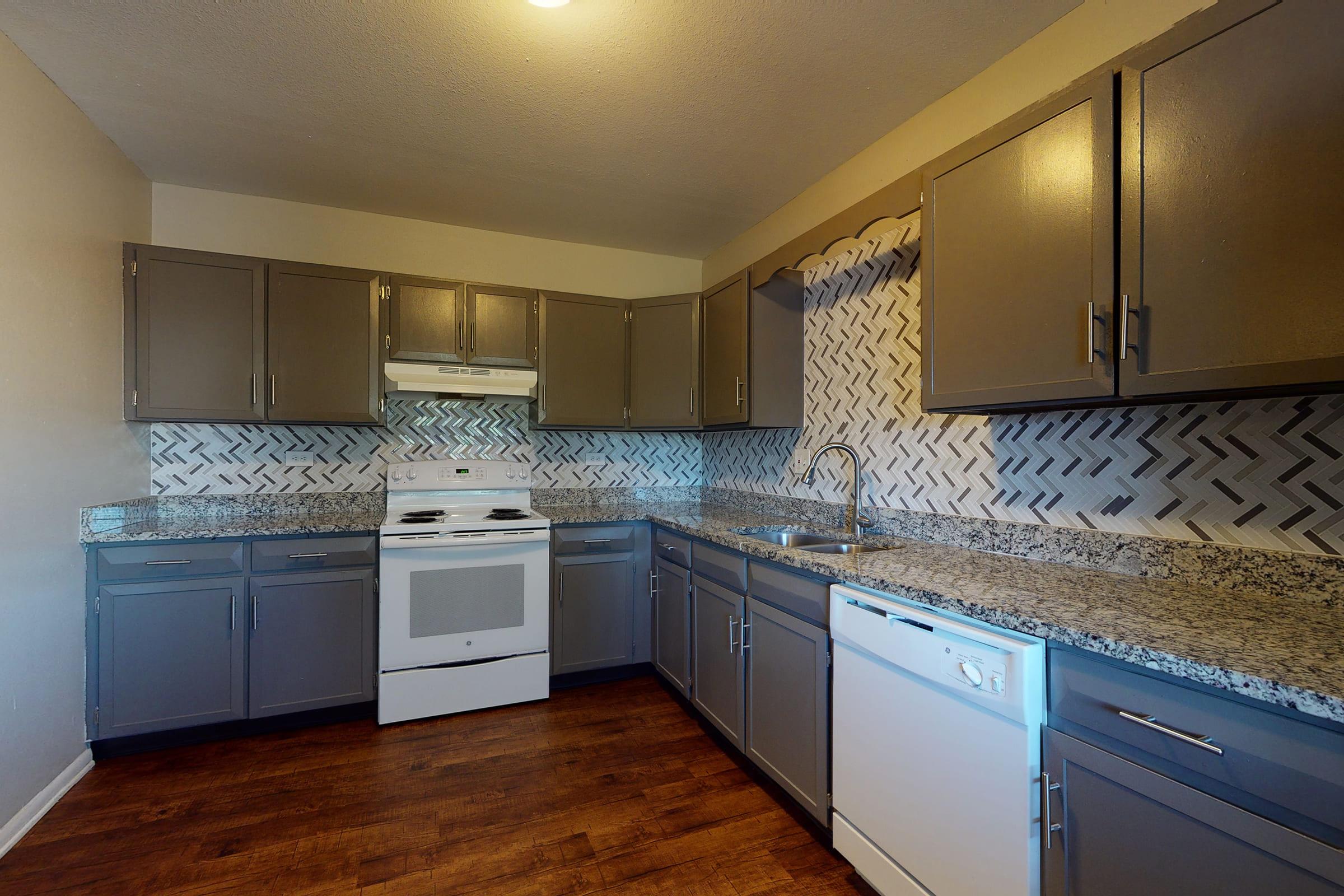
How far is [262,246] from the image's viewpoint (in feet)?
10.0

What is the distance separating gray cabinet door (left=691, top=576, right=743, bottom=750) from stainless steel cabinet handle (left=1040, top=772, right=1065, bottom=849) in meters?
1.18

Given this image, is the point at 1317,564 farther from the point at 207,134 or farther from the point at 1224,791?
the point at 207,134

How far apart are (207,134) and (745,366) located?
2.48 m

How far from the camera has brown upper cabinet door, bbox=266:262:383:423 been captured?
2.82m

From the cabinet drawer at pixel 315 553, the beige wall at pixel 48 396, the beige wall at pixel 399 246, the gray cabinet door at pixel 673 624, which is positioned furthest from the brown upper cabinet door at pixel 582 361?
the beige wall at pixel 48 396

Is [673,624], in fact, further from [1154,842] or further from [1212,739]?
[1212,739]

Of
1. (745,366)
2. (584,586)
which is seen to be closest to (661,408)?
(745,366)

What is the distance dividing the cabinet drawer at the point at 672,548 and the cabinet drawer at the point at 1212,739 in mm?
1712

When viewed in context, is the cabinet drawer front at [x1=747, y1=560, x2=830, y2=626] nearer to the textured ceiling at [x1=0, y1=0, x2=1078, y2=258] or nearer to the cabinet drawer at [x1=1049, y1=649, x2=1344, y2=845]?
the cabinet drawer at [x1=1049, y1=649, x2=1344, y2=845]

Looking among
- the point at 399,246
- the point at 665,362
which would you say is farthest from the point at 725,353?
the point at 399,246

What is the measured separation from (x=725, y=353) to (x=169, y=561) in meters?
2.59

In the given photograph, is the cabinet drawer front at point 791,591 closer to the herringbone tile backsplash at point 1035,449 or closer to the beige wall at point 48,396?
the herringbone tile backsplash at point 1035,449

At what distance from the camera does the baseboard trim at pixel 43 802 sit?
181 cm

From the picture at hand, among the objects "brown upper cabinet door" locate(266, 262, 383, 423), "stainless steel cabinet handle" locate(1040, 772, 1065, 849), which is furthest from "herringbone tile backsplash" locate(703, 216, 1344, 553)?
"brown upper cabinet door" locate(266, 262, 383, 423)
